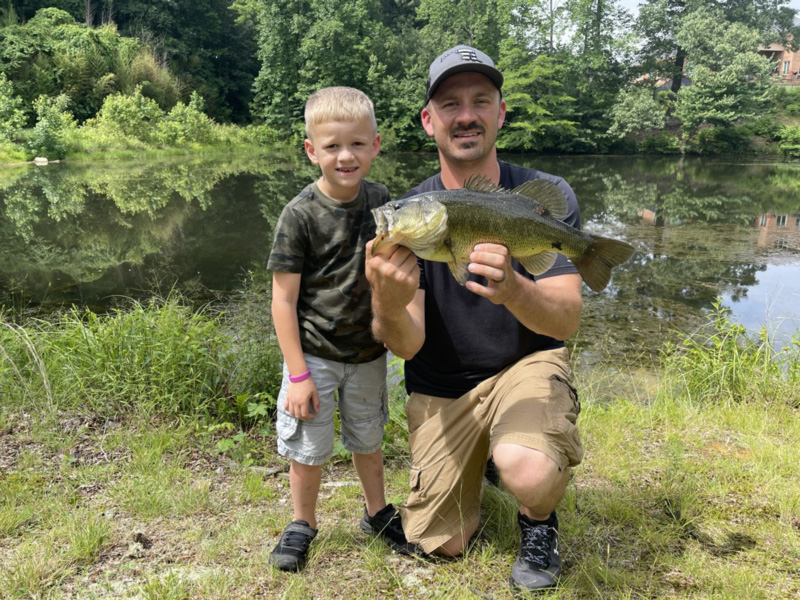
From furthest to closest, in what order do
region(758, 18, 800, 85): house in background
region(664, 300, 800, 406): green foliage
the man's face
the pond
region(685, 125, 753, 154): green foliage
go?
region(758, 18, 800, 85): house in background
region(685, 125, 753, 154): green foliage
the pond
region(664, 300, 800, 406): green foliage
the man's face

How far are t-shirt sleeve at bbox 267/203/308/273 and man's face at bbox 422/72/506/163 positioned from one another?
3.03 ft

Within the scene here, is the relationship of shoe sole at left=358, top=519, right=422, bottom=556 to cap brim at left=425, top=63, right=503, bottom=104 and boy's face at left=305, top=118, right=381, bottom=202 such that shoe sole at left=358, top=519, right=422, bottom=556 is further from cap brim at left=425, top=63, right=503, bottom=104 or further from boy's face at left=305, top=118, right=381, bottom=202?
cap brim at left=425, top=63, right=503, bottom=104

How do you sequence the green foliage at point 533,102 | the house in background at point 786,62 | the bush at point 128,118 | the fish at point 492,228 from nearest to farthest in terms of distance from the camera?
the fish at point 492,228
the bush at point 128,118
the green foliage at point 533,102
the house in background at point 786,62

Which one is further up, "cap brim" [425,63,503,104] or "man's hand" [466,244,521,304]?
"cap brim" [425,63,503,104]

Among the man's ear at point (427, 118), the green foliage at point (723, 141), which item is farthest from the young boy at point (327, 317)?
the green foliage at point (723, 141)

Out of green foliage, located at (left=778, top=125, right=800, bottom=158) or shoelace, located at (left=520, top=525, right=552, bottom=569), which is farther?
green foliage, located at (left=778, top=125, right=800, bottom=158)

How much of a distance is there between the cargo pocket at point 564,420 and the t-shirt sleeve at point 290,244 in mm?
1370

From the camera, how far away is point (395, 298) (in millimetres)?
2326

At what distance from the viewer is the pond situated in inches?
295

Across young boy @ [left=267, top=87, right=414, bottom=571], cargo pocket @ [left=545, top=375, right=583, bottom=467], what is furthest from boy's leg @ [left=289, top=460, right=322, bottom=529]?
cargo pocket @ [left=545, top=375, right=583, bottom=467]

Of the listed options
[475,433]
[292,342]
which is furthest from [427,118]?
[475,433]

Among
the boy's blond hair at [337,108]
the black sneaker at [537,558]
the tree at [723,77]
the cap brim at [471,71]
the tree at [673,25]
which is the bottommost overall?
the black sneaker at [537,558]

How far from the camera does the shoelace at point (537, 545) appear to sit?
2.33m

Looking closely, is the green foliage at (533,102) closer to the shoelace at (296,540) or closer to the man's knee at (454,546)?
the man's knee at (454,546)
